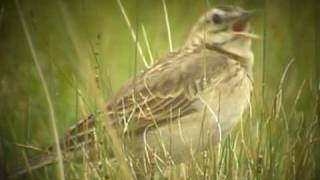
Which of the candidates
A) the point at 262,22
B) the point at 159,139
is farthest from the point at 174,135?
the point at 262,22

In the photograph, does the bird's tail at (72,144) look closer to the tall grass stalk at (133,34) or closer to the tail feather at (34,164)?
the tail feather at (34,164)

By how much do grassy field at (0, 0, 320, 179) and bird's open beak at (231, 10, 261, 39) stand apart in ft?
0.08

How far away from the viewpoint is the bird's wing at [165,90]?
1.85 metres

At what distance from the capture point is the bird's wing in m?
1.85

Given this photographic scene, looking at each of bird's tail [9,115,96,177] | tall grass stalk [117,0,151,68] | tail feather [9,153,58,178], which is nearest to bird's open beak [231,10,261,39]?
tall grass stalk [117,0,151,68]

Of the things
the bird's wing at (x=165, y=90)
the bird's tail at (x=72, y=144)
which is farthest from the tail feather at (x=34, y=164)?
the bird's wing at (x=165, y=90)

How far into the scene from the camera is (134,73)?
1896 millimetres

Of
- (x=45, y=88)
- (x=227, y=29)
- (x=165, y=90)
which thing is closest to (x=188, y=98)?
(x=165, y=90)

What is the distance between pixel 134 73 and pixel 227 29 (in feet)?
0.66

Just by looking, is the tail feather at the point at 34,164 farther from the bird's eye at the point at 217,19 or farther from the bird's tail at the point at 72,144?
the bird's eye at the point at 217,19

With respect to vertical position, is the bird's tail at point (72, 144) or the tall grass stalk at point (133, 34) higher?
the tall grass stalk at point (133, 34)

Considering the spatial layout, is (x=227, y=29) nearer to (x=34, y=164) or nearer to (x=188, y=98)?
(x=188, y=98)

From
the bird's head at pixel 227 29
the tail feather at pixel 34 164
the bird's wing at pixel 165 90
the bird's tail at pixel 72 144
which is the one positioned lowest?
the tail feather at pixel 34 164

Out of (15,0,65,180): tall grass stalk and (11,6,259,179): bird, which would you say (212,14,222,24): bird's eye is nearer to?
(11,6,259,179): bird
